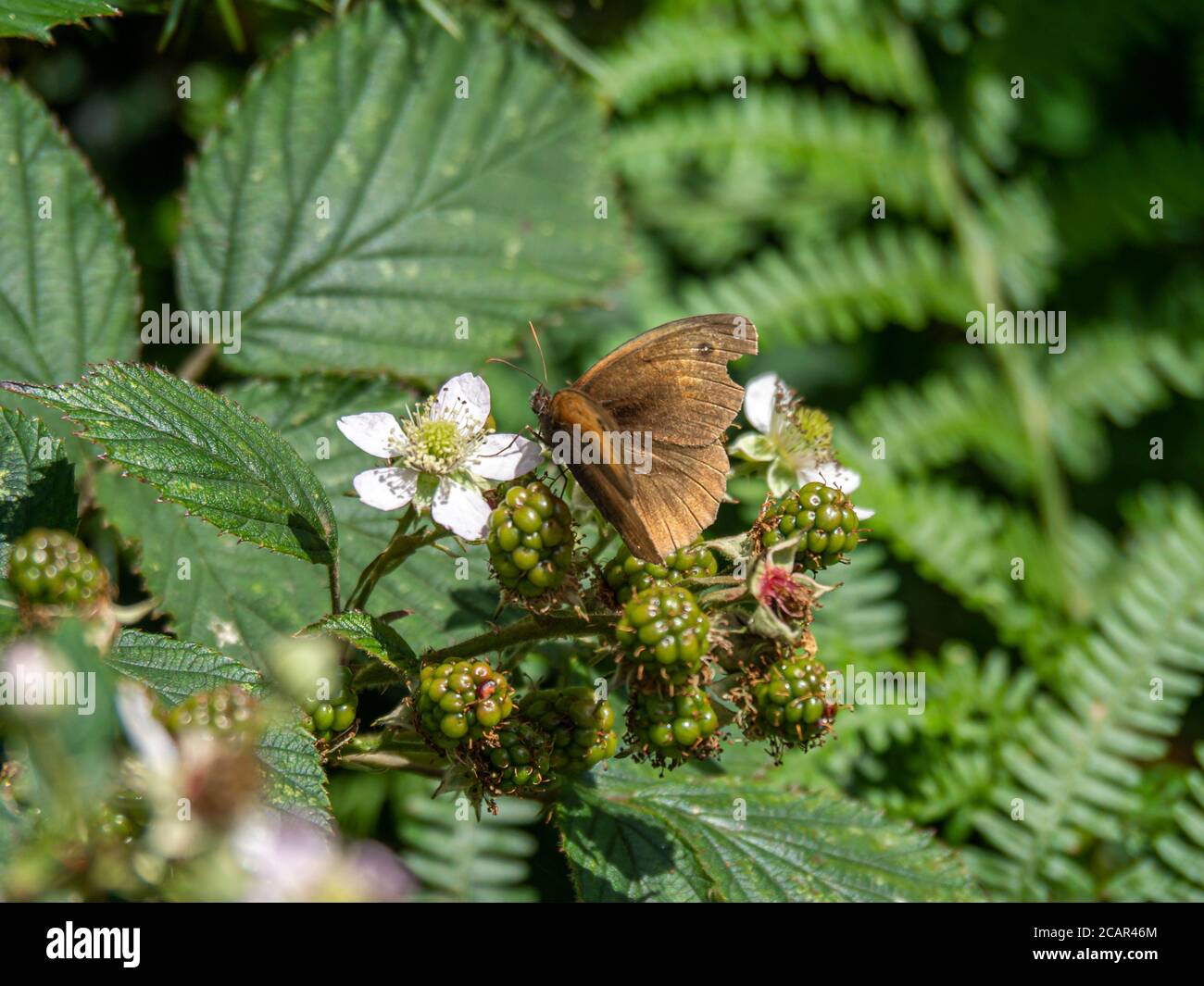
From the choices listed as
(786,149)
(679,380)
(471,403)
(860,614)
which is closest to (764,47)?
(786,149)

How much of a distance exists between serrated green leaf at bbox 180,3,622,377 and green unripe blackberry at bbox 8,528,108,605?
1097 millimetres

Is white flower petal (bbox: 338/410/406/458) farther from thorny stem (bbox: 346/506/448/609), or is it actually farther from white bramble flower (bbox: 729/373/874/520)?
white bramble flower (bbox: 729/373/874/520)

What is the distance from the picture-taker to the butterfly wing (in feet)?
6.44

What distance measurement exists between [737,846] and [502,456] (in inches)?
34.3

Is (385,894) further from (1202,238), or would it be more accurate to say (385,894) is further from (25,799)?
(1202,238)

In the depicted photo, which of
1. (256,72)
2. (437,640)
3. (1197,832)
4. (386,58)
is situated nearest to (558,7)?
(386,58)

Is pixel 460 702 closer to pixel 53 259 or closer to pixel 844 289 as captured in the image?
pixel 53 259

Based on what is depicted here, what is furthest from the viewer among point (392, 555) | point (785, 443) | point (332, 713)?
point (785, 443)

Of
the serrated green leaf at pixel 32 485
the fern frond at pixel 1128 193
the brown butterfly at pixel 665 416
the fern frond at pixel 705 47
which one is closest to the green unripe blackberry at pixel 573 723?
the brown butterfly at pixel 665 416

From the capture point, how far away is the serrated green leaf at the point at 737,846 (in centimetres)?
190

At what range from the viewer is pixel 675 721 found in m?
1.62

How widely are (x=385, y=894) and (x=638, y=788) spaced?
80cm

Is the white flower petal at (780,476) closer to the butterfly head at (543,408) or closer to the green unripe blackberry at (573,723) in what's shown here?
the butterfly head at (543,408)

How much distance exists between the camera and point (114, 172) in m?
→ 3.30
